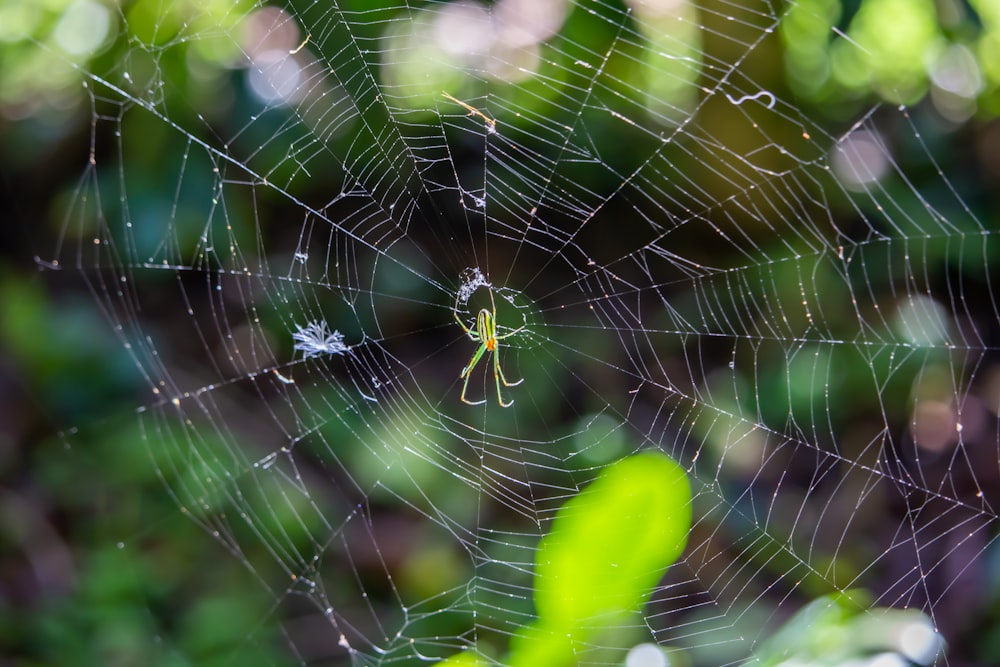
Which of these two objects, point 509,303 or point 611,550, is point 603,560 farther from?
point 509,303

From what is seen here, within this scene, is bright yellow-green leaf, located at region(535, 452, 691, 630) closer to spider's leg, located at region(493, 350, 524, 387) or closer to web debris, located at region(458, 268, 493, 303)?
spider's leg, located at region(493, 350, 524, 387)

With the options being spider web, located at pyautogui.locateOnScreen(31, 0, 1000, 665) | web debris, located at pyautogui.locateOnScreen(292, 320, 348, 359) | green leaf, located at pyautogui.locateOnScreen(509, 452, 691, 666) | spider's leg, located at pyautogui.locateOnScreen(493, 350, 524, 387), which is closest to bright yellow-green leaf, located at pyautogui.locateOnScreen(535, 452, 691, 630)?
green leaf, located at pyautogui.locateOnScreen(509, 452, 691, 666)

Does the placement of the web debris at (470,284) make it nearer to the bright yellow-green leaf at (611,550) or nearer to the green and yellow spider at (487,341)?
the green and yellow spider at (487,341)

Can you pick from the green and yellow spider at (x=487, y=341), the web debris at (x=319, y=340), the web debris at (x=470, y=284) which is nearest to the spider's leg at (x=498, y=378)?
the green and yellow spider at (x=487, y=341)

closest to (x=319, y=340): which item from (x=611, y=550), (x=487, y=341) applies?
(x=487, y=341)

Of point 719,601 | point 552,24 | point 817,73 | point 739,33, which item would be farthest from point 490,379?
point 817,73
